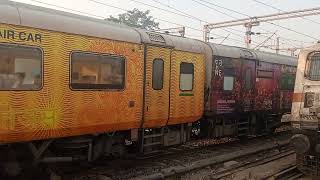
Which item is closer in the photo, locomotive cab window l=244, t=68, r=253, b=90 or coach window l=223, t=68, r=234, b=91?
coach window l=223, t=68, r=234, b=91

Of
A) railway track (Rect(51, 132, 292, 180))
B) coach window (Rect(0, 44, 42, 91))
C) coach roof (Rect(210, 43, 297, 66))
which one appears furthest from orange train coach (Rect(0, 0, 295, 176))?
coach roof (Rect(210, 43, 297, 66))

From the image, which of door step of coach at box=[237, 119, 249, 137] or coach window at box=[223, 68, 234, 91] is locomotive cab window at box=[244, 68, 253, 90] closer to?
coach window at box=[223, 68, 234, 91]

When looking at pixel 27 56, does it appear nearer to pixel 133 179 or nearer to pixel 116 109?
pixel 116 109

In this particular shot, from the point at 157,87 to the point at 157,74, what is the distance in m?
0.32

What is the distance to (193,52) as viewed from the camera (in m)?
11.6

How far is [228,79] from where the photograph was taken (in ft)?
43.5

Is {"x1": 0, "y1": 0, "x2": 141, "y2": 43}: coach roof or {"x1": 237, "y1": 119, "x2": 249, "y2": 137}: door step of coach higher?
{"x1": 0, "y1": 0, "x2": 141, "y2": 43}: coach roof

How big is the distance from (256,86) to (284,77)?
2.36 meters

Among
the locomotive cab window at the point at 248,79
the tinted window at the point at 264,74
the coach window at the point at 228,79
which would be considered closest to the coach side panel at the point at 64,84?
the coach window at the point at 228,79

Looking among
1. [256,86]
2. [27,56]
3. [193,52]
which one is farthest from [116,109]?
[256,86]

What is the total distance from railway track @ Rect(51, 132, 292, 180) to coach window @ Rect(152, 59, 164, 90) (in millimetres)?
1947

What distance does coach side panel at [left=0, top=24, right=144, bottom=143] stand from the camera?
6.95 metres

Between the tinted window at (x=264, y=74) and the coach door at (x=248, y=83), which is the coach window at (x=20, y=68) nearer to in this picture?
the coach door at (x=248, y=83)

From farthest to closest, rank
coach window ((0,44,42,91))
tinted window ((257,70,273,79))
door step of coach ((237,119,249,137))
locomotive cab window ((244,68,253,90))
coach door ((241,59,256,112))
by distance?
1. tinted window ((257,70,273,79))
2. door step of coach ((237,119,249,137))
3. locomotive cab window ((244,68,253,90))
4. coach door ((241,59,256,112))
5. coach window ((0,44,42,91))
